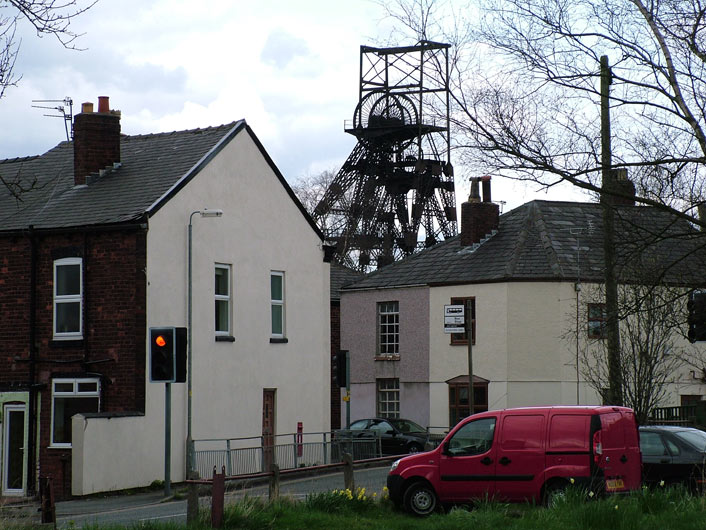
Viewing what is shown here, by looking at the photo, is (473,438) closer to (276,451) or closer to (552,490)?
(552,490)

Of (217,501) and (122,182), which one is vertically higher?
(122,182)

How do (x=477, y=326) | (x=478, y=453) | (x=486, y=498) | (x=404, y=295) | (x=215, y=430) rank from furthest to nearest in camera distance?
1. (x=404, y=295)
2. (x=477, y=326)
3. (x=215, y=430)
4. (x=478, y=453)
5. (x=486, y=498)

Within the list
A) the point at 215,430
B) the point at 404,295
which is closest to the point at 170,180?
the point at 215,430

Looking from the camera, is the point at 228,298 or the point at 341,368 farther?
the point at 341,368

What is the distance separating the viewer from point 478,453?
60.8ft

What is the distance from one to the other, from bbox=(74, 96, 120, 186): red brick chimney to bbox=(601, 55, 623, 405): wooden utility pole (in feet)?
50.6

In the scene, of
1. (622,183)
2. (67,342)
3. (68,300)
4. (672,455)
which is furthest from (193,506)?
(68,300)

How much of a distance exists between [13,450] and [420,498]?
13.6 meters

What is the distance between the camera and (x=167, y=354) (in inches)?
931

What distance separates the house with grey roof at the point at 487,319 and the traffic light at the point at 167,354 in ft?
58.2

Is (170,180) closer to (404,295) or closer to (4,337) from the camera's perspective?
(4,337)

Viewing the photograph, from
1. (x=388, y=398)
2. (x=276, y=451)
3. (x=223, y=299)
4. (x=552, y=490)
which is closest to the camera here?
(x=552, y=490)

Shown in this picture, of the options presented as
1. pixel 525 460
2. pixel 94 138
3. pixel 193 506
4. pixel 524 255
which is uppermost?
pixel 94 138

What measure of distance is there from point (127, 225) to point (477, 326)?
57.2ft
